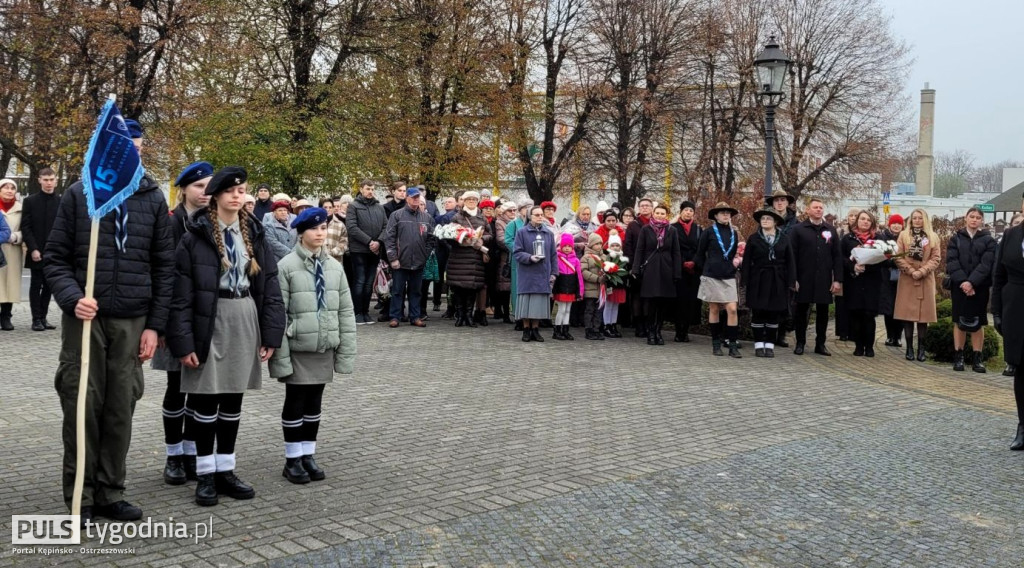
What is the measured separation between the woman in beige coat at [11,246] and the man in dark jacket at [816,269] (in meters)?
11.0

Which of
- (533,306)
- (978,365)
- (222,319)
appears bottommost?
(978,365)

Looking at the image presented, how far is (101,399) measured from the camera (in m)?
5.16

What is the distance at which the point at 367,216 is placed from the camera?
50.4 feet

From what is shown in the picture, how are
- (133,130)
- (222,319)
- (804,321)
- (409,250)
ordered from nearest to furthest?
(133,130)
(222,319)
(804,321)
(409,250)

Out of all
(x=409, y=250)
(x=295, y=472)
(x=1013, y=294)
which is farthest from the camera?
(x=409, y=250)

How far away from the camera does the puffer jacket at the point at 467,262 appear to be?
1517 cm

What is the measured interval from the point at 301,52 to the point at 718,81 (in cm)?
1773

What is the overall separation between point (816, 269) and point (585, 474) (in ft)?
27.0

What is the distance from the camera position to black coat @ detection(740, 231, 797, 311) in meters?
13.0

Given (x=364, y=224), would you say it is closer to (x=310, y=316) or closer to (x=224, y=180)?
(x=310, y=316)

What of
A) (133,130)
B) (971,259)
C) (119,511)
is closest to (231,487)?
(119,511)

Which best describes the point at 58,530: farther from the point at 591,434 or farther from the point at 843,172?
the point at 843,172

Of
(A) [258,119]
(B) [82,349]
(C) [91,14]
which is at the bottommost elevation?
(B) [82,349]

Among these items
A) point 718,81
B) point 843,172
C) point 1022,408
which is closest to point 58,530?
point 1022,408
